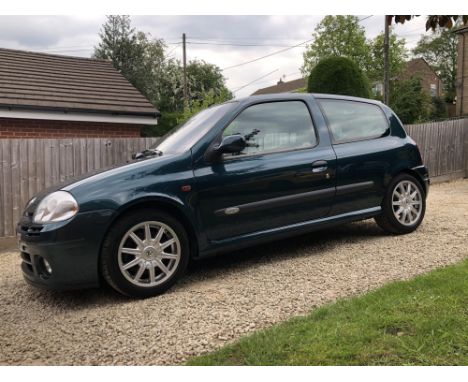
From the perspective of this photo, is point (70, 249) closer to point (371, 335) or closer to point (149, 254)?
point (149, 254)

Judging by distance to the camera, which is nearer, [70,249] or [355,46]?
[70,249]

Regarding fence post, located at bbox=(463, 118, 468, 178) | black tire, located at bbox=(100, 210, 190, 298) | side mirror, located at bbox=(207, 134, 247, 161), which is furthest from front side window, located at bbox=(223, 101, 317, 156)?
fence post, located at bbox=(463, 118, 468, 178)

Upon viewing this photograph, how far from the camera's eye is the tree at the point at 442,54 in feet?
193

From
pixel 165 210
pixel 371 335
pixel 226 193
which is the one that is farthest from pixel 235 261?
pixel 371 335

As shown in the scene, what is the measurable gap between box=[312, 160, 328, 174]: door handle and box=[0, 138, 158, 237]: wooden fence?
3.00 meters

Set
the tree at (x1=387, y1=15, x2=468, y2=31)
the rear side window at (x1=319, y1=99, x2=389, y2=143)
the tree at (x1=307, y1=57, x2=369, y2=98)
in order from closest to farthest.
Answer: the tree at (x1=387, y1=15, x2=468, y2=31), the rear side window at (x1=319, y1=99, x2=389, y2=143), the tree at (x1=307, y1=57, x2=369, y2=98)

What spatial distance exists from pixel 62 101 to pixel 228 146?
7.94m

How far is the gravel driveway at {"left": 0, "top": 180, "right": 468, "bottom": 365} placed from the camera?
122 inches

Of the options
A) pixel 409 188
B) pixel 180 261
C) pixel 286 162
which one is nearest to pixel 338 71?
pixel 409 188

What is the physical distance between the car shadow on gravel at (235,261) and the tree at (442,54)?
59.3 metres

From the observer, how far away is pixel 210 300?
382cm

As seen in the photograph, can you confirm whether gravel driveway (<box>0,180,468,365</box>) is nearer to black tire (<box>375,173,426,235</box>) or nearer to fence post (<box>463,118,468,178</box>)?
black tire (<box>375,173,426,235</box>)

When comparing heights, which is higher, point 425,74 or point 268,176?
point 425,74

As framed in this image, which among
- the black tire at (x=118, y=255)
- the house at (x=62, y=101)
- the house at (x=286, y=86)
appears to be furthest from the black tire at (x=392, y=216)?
the house at (x=286, y=86)
